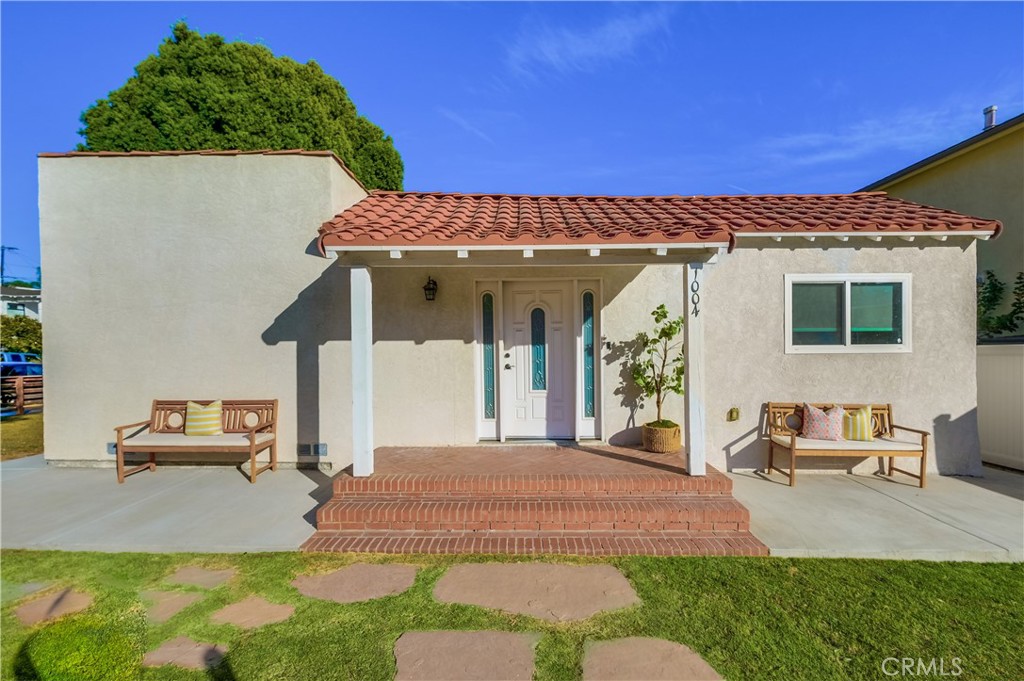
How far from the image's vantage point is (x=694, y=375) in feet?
17.6

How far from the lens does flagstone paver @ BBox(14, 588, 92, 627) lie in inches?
132

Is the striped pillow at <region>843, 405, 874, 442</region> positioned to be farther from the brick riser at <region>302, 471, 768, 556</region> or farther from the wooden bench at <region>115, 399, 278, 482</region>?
the wooden bench at <region>115, 399, 278, 482</region>

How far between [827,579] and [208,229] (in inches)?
362

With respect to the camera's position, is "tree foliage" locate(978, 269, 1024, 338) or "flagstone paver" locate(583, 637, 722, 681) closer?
"flagstone paver" locate(583, 637, 722, 681)

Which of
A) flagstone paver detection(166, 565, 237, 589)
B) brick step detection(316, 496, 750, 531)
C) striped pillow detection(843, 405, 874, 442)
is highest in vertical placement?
striped pillow detection(843, 405, 874, 442)

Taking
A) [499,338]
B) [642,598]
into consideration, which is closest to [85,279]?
[499,338]

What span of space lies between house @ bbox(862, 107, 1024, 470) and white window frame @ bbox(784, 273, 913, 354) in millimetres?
1965

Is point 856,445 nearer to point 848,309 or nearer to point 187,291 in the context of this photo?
point 848,309

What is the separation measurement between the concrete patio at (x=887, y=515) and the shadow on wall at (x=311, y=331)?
A: 6.35m

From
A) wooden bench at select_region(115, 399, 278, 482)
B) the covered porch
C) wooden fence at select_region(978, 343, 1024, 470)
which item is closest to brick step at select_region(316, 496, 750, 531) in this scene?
the covered porch

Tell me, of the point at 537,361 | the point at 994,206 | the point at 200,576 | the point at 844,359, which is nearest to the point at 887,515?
the point at 844,359

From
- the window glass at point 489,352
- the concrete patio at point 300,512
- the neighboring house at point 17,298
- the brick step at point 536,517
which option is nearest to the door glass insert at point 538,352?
the window glass at point 489,352

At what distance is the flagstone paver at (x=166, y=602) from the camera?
3.36 meters

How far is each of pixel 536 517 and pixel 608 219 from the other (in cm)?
440
